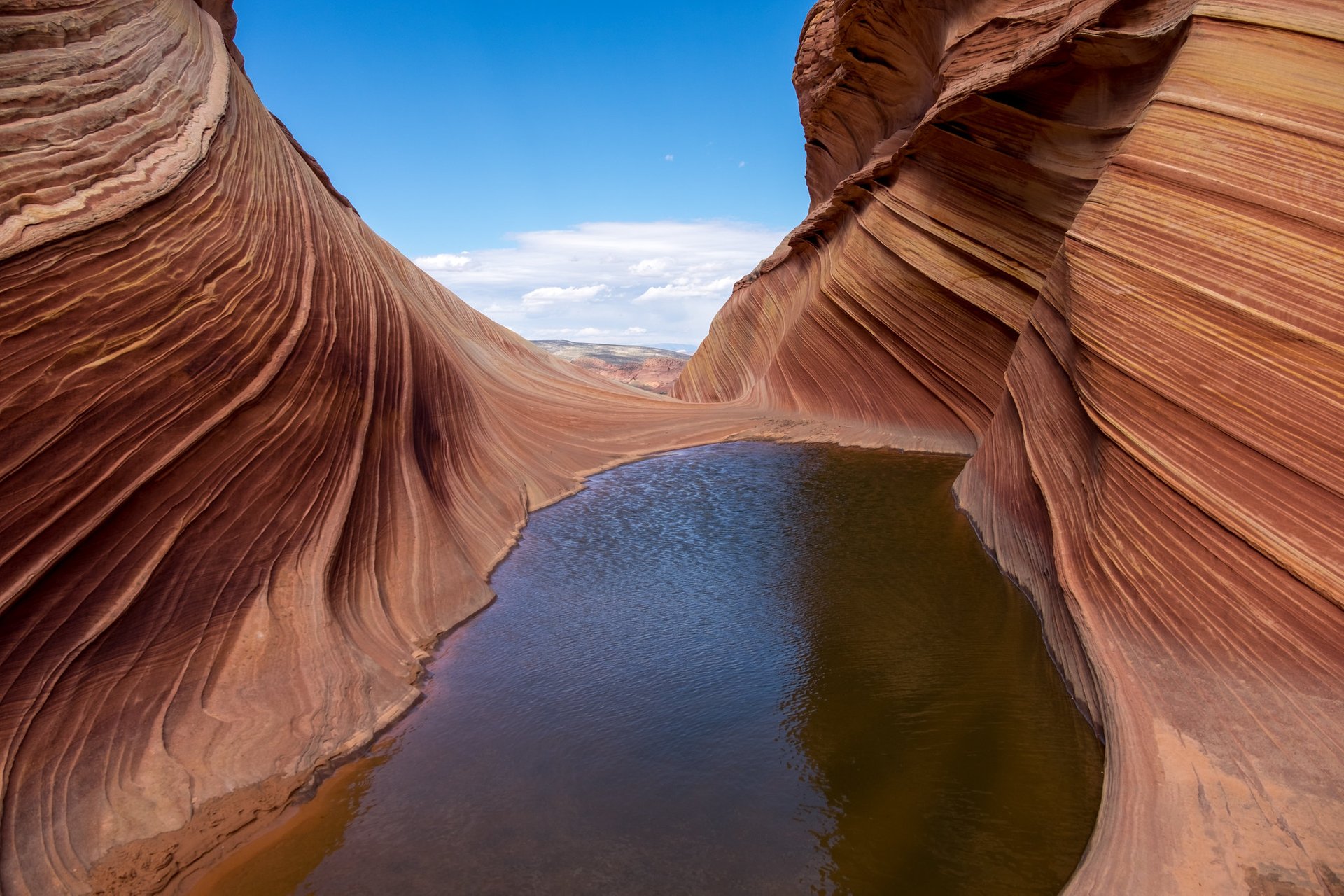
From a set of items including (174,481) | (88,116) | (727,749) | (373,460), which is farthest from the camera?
(373,460)

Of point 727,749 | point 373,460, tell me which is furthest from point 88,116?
point 727,749

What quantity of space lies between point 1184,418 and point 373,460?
4757mm

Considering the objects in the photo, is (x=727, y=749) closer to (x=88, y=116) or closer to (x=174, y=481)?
(x=174, y=481)

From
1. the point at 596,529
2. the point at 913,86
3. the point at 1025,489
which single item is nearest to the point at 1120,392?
the point at 1025,489

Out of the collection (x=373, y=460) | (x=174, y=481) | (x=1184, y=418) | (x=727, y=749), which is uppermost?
(x=1184, y=418)

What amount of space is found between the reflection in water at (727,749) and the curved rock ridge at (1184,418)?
1.04ft

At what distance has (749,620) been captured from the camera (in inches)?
189

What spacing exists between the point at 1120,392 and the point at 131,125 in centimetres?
557

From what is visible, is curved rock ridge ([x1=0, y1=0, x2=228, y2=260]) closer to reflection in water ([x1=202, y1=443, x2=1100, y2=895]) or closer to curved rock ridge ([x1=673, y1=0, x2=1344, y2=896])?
reflection in water ([x1=202, y1=443, x2=1100, y2=895])

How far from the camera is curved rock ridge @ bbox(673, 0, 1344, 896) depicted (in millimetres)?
2764

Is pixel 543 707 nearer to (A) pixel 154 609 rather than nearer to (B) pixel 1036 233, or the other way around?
(A) pixel 154 609

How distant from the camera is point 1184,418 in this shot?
4.00 metres

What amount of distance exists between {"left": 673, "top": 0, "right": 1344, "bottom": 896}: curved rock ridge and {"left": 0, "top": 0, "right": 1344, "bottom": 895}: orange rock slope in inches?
0.7

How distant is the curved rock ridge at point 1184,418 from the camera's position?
276cm
